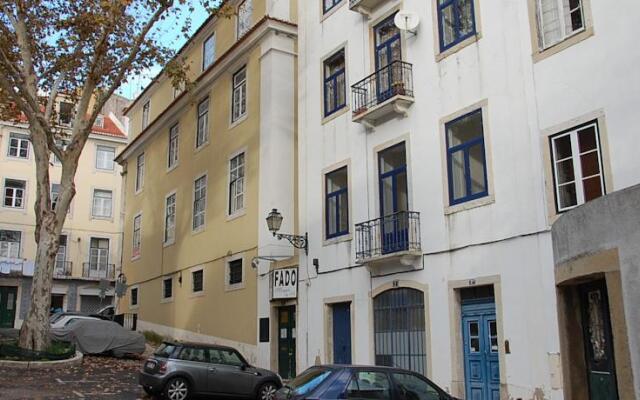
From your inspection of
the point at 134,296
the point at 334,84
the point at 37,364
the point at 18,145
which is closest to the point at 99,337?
the point at 37,364

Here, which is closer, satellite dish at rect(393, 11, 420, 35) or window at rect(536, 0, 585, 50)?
window at rect(536, 0, 585, 50)

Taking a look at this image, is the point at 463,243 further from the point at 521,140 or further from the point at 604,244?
the point at 604,244

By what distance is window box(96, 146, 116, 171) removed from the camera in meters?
46.6

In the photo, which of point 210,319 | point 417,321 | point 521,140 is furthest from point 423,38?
point 210,319

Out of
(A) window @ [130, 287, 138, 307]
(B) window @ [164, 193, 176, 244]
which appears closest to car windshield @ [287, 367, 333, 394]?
(B) window @ [164, 193, 176, 244]

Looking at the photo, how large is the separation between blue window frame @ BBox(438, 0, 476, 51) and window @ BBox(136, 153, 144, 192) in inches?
821

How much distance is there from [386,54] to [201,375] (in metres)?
9.01

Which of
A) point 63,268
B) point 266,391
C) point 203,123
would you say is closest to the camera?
point 266,391

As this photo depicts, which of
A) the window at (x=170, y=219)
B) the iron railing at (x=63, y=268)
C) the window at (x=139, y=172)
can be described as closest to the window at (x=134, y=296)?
the window at (x=170, y=219)

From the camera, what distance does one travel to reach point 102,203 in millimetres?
46469

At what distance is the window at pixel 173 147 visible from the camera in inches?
1142

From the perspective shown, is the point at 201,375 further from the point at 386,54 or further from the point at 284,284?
the point at 386,54

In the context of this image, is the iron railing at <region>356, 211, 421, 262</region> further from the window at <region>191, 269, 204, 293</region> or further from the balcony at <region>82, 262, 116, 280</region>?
the balcony at <region>82, 262, 116, 280</region>

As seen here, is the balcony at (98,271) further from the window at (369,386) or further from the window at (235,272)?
the window at (369,386)
